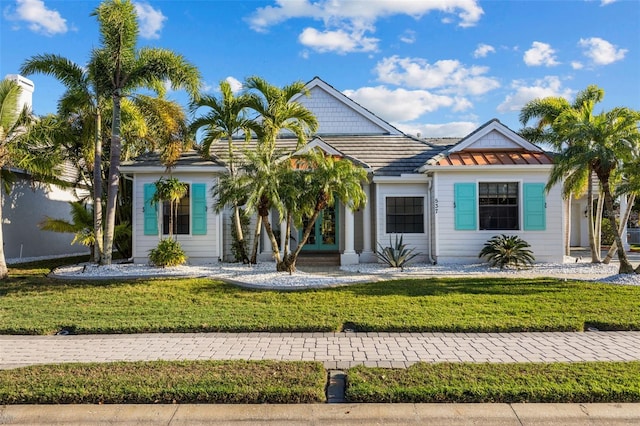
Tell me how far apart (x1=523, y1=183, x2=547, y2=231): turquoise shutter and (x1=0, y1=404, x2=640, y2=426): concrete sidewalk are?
34.4 feet

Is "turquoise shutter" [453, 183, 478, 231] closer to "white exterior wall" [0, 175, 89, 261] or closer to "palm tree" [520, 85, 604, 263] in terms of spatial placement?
"palm tree" [520, 85, 604, 263]

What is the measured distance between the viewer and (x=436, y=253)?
1396cm

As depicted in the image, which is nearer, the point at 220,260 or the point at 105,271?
the point at 105,271

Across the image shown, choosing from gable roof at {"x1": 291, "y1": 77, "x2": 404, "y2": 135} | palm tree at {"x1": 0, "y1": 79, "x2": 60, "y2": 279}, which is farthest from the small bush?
gable roof at {"x1": 291, "y1": 77, "x2": 404, "y2": 135}

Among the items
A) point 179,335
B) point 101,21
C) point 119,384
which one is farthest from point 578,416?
point 101,21

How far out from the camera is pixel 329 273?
12156 millimetres

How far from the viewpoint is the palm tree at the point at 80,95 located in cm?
1225

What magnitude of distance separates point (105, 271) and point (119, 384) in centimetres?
854

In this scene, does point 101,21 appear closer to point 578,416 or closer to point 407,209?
point 407,209

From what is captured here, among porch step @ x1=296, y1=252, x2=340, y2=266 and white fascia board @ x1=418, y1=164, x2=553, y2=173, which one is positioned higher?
white fascia board @ x1=418, y1=164, x2=553, y2=173

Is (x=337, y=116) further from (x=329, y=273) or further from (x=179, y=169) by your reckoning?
(x=329, y=273)

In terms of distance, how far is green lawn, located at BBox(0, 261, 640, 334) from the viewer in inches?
268

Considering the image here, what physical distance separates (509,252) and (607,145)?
3.91 meters

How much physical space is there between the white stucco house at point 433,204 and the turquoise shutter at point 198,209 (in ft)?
0.11
